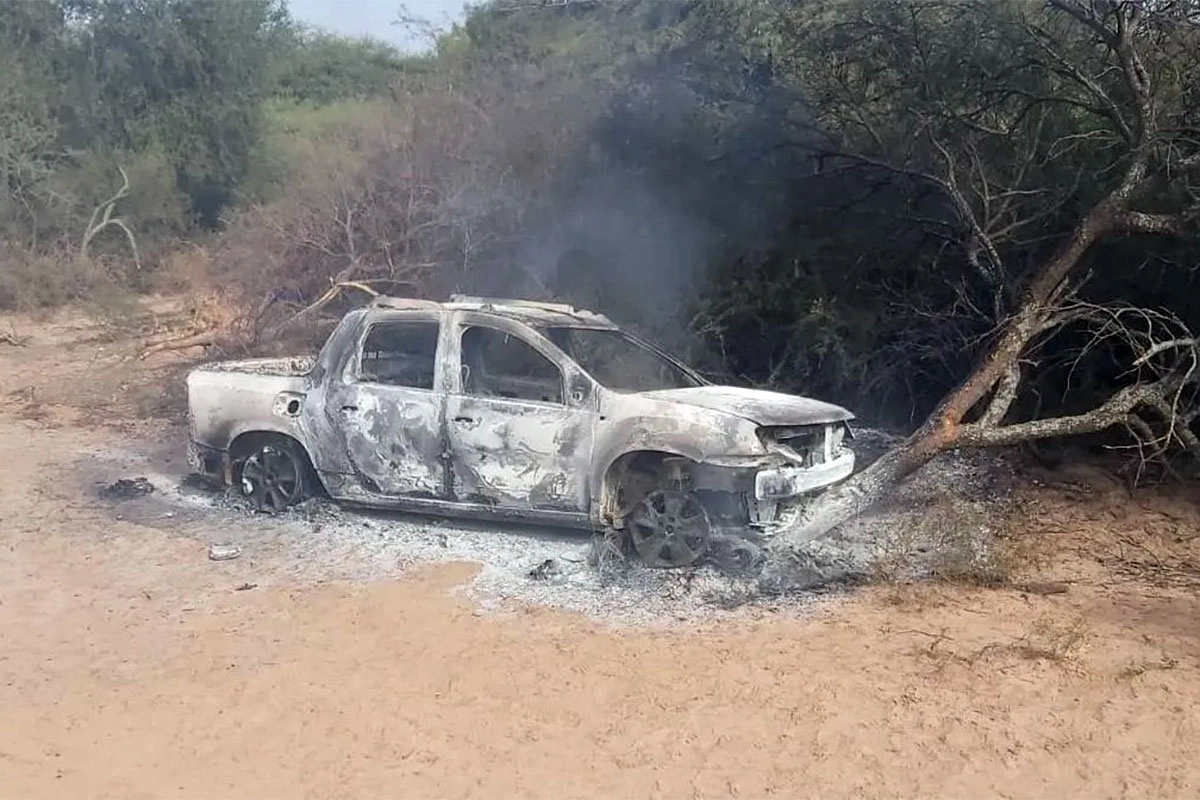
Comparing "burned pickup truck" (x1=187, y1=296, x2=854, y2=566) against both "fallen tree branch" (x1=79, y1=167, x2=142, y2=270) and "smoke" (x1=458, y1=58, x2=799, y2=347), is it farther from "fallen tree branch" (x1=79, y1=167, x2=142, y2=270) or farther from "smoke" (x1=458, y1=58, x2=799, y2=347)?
"fallen tree branch" (x1=79, y1=167, x2=142, y2=270)

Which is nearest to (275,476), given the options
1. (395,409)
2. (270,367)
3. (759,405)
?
(270,367)

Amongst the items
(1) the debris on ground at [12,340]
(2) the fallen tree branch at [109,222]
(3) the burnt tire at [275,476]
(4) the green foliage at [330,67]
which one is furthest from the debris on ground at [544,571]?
(4) the green foliage at [330,67]

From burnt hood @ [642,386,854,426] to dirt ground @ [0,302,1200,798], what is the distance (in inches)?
44.7

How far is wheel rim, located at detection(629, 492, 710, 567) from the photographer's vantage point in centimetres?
712

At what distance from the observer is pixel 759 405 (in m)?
7.32

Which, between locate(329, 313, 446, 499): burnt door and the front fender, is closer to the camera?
the front fender

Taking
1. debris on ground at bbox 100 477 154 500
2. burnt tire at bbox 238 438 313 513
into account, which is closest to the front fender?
burnt tire at bbox 238 438 313 513

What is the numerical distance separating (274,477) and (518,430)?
215cm

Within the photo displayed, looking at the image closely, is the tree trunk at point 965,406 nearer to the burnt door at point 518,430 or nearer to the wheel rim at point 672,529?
the wheel rim at point 672,529

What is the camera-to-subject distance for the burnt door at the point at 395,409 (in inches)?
304

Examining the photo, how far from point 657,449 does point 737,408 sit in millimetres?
553

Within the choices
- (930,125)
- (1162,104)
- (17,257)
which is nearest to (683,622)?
(930,125)

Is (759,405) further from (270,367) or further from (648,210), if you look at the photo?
(648,210)

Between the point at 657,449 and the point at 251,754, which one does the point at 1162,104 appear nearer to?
the point at 657,449
